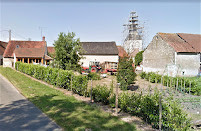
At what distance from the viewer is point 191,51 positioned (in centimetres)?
2158

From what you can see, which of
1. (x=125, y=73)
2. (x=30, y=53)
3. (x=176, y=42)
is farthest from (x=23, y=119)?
(x=30, y=53)

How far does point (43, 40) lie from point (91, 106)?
37.4 metres

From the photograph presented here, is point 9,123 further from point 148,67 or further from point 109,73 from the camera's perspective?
point 148,67

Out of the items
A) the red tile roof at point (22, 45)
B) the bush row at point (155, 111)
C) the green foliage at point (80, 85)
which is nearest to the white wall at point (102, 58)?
the red tile roof at point (22, 45)

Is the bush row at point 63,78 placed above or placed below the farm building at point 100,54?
below

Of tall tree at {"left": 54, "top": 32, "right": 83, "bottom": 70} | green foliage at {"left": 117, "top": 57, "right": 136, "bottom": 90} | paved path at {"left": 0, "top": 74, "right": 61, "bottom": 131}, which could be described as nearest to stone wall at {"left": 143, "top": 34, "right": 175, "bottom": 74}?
green foliage at {"left": 117, "top": 57, "right": 136, "bottom": 90}

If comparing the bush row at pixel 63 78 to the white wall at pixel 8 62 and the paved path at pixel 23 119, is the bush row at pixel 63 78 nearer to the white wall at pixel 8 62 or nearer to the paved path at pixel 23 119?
the paved path at pixel 23 119

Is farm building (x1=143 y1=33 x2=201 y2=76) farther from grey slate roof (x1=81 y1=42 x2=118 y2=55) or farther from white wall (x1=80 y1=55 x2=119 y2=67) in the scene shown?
grey slate roof (x1=81 y1=42 x2=118 y2=55)

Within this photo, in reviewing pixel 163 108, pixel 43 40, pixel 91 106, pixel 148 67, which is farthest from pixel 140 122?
pixel 43 40

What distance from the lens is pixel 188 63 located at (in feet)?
71.3

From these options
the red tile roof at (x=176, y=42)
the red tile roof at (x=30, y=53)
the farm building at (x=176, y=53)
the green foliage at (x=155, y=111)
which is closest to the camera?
the green foliage at (x=155, y=111)

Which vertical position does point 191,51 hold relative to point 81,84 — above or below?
above

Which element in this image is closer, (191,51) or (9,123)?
(9,123)

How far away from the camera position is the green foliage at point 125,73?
1240 cm
